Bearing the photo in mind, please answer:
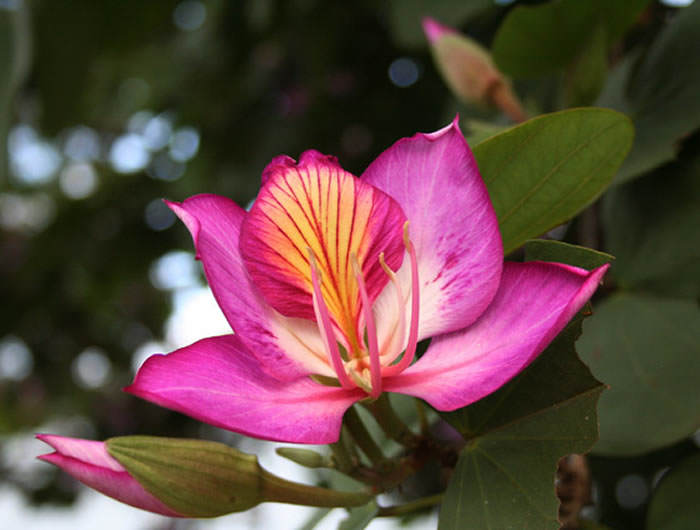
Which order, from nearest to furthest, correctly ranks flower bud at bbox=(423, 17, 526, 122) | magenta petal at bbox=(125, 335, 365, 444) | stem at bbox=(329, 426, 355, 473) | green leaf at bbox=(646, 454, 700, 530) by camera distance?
magenta petal at bbox=(125, 335, 365, 444) → stem at bbox=(329, 426, 355, 473) → green leaf at bbox=(646, 454, 700, 530) → flower bud at bbox=(423, 17, 526, 122)

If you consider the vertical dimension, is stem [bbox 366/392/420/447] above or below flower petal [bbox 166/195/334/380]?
below

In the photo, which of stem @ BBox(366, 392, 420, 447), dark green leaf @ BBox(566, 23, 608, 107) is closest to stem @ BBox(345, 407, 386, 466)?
stem @ BBox(366, 392, 420, 447)

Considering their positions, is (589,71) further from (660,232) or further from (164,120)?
(164,120)

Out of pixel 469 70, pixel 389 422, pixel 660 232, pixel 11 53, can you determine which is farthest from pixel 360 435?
pixel 11 53

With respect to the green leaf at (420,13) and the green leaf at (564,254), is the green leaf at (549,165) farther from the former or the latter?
the green leaf at (420,13)

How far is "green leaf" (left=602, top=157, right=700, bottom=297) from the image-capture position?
0.62m

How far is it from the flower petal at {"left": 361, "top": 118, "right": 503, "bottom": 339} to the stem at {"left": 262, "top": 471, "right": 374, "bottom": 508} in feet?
0.40

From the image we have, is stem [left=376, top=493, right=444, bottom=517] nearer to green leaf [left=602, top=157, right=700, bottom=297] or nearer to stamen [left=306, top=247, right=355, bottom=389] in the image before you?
stamen [left=306, top=247, right=355, bottom=389]

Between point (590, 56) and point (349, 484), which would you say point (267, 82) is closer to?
point (590, 56)

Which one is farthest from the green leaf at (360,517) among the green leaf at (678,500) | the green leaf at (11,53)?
the green leaf at (11,53)

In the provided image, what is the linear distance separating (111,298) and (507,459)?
1.78m

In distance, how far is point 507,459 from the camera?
0.41 meters

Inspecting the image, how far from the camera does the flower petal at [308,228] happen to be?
40cm

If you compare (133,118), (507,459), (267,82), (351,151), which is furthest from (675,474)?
(133,118)
